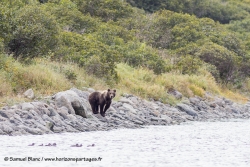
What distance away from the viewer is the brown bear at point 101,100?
751 inches

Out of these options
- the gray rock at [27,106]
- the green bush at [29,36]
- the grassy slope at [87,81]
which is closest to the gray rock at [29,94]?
the grassy slope at [87,81]

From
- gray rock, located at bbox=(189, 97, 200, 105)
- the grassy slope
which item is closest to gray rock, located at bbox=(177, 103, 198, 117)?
the grassy slope

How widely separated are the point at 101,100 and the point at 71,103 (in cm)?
137

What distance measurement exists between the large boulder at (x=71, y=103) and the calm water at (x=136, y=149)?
5.01ft

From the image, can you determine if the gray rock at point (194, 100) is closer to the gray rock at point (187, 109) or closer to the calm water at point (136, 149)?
the gray rock at point (187, 109)

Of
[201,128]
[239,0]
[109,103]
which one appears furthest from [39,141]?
[239,0]

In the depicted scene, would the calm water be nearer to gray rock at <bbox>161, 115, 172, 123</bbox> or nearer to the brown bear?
the brown bear

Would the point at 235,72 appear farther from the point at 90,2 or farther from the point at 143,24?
the point at 90,2

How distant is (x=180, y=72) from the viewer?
32.0 m

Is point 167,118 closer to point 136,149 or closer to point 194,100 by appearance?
point 194,100

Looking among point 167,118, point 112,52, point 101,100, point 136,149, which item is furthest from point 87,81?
point 136,149

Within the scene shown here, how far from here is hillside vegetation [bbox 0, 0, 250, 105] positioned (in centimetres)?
2122

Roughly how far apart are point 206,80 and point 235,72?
627 cm

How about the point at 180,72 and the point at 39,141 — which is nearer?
the point at 39,141
